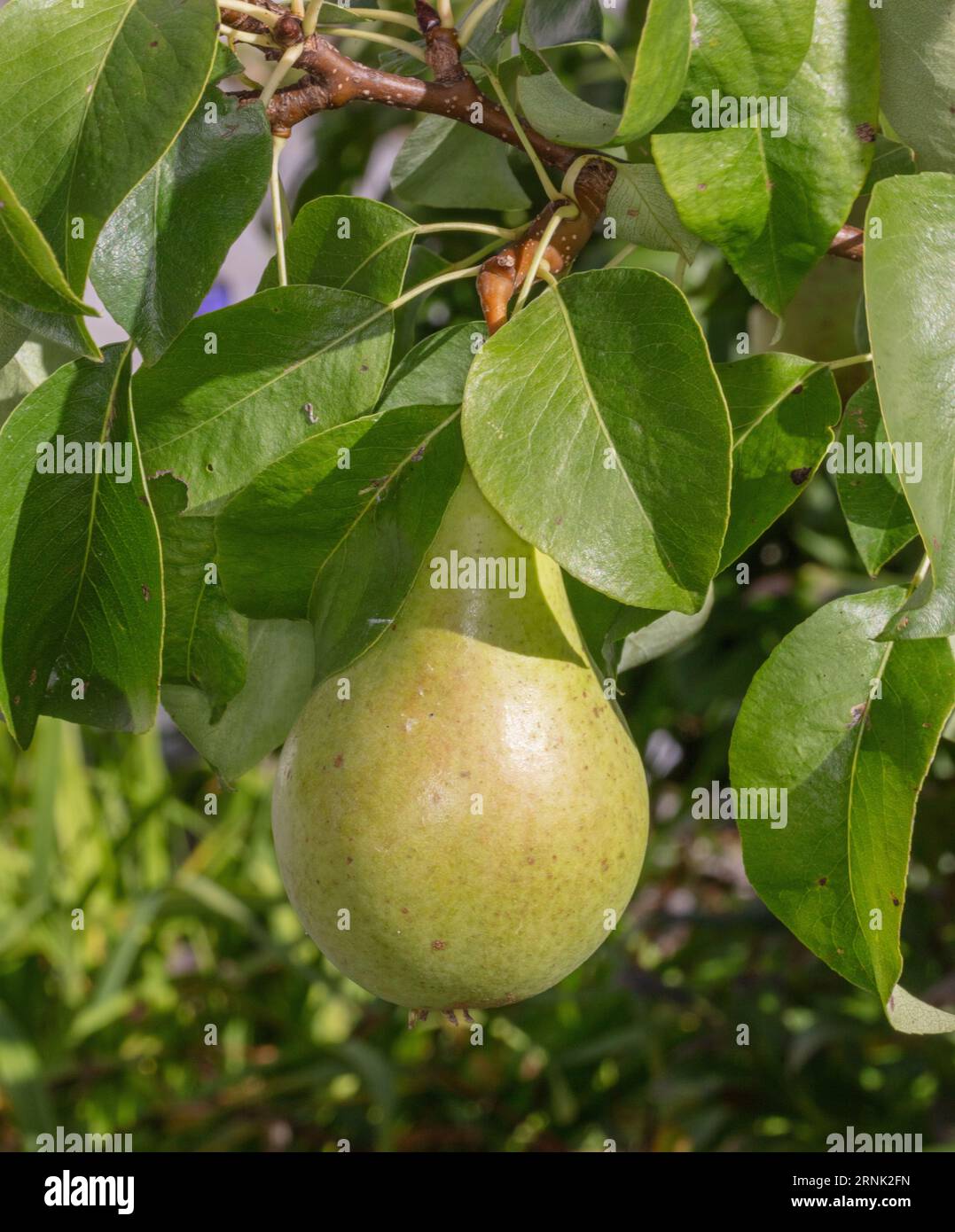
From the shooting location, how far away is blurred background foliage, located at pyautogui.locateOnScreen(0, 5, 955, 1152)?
1.51 metres

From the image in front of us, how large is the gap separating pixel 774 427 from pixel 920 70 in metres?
0.17

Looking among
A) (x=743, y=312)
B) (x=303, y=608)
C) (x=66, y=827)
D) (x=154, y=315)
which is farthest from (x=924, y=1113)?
(x=66, y=827)

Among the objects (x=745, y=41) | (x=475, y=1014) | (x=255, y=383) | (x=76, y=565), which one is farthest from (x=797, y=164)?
(x=475, y=1014)

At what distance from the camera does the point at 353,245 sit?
0.62 meters

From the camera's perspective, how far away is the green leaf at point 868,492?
0.62 metres

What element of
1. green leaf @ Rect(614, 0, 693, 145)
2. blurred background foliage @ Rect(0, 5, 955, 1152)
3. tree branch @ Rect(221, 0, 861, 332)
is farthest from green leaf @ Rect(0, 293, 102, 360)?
blurred background foliage @ Rect(0, 5, 955, 1152)

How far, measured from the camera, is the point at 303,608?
0.59 metres

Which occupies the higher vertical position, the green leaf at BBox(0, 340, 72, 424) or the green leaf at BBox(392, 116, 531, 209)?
the green leaf at BBox(392, 116, 531, 209)

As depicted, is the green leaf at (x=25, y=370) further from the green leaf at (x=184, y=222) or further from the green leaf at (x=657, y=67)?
the green leaf at (x=657, y=67)

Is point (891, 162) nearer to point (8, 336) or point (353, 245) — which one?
point (353, 245)

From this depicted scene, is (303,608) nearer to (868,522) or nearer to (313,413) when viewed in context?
(313,413)

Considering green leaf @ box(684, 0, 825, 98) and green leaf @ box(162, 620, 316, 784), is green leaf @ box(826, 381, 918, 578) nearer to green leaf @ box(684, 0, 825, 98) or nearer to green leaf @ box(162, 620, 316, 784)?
green leaf @ box(684, 0, 825, 98)

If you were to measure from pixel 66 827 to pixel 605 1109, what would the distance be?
1.14 metres

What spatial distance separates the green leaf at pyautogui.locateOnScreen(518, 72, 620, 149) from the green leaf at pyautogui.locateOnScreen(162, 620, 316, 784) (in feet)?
0.98
